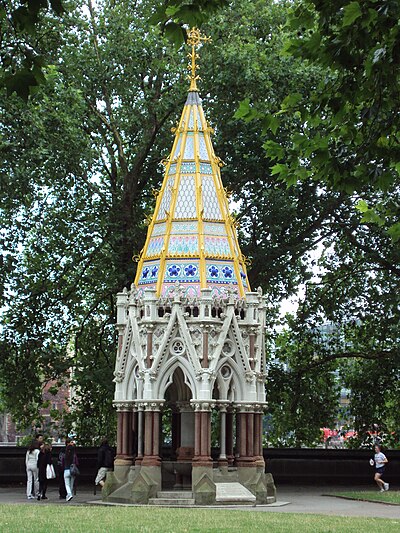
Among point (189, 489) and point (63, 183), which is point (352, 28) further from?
point (63, 183)

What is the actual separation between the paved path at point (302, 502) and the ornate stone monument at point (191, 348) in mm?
884

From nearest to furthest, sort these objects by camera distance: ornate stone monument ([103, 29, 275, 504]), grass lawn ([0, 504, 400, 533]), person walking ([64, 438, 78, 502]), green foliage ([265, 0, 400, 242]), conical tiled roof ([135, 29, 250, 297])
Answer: green foliage ([265, 0, 400, 242]), grass lawn ([0, 504, 400, 533]), ornate stone monument ([103, 29, 275, 504]), conical tiled roof ([135, 29, 250, 297]), person walking ([64, 438, 78, 502])

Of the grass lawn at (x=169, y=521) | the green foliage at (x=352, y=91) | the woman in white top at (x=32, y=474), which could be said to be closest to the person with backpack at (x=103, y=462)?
the woman in white top at (x=32, y=474)

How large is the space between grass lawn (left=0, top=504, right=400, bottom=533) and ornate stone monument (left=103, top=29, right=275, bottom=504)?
3.66 meters

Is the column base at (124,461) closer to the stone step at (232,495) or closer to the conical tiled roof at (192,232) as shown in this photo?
the stone step at (232,495)

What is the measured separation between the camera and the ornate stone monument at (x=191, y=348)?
2373 centimetres

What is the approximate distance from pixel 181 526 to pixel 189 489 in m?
8.91

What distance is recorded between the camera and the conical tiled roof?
81.3 feet

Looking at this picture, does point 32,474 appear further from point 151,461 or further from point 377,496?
point 377,496

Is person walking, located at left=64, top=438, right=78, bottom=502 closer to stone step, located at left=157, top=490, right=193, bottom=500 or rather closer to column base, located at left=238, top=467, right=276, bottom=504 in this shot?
stone step, located at left=157, top=490, right=193, bottom=500

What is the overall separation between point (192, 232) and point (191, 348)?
9.38 ft

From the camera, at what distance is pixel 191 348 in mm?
23672

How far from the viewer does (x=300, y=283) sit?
3381cm

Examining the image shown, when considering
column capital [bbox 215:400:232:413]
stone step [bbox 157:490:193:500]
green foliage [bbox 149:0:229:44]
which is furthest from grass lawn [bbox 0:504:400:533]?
green foliage [bbox 149:0:229:44]
